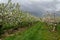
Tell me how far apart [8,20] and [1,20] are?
1.04 metres

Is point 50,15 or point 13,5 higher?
point 13,5

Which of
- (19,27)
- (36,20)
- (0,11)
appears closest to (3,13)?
(0,11)

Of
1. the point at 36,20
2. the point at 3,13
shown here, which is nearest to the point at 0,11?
the point at 3,13

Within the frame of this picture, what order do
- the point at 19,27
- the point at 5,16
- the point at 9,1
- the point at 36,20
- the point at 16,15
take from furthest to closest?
the point at 36,20
the point at 19,27
the point at 16,15
the point at 5,16
the point at 9,1

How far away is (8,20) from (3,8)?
7.07ft

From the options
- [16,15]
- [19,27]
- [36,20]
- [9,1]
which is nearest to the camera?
[9,1]

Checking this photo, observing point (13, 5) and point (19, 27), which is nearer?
point (13, 5)

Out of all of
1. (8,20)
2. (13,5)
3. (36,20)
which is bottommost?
(36,20)

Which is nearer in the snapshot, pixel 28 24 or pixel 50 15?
pixel 50 15

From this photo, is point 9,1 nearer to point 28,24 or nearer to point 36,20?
point 28,24

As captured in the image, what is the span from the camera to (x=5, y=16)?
31.2 m

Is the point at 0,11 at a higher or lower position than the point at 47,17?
higher

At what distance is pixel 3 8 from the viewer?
102ft

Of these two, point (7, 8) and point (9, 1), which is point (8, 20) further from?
point (9, 1)
